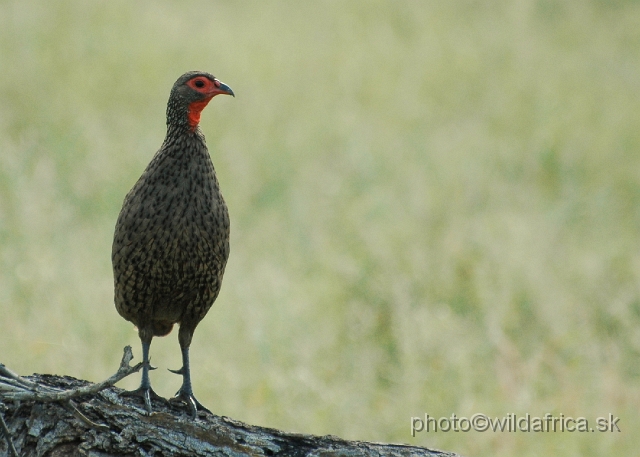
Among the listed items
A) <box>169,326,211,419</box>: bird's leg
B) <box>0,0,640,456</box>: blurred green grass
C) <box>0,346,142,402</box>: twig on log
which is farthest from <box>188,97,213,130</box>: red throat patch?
<box>0,0,640,456</box>: blurred green grass

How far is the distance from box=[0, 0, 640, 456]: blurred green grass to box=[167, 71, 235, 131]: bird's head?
113 inches

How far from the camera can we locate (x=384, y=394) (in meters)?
6.25

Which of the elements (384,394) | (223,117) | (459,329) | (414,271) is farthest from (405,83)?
(384,394)

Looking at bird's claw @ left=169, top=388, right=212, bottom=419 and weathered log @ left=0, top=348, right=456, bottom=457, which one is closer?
weathered log @ left=0, top=348, right=456, bottom=457

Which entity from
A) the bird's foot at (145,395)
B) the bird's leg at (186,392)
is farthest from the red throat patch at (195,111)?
the bird's foot at (145,395)

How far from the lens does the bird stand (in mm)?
3086

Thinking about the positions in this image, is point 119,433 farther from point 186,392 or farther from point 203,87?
point 203,87

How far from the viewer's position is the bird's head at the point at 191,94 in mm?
3207

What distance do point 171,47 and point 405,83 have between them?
3391mm

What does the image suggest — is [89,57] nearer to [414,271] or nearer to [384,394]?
[414,271]

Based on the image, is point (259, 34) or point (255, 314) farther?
point (259, 34)

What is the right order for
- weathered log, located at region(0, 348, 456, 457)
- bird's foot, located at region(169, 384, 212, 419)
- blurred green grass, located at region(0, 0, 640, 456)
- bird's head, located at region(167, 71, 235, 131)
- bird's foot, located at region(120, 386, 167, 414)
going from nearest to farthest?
weathered log, located at region(0, 348, 456, 457)
bird's foot, located at region(120, 386, 167, 414)
bird's foot, located at region(169, 384, 212, 419)
bird's head, located at region(167, 71, 235, 131)
blurred green grass, located at region(0, 0, 640, 456)

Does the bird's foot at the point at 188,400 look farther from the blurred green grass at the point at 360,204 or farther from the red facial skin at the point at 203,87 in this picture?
the blurred green grass at the point at 360,204

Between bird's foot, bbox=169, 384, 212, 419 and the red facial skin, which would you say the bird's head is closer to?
the red facial skin
